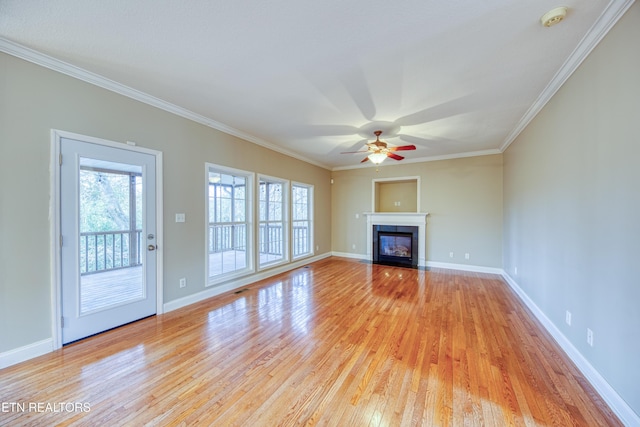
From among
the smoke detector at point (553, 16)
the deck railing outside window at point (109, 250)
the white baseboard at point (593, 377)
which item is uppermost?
the smoke detector at point (553, 16)

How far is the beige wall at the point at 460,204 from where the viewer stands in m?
5.14

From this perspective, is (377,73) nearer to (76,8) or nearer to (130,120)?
(76,8)

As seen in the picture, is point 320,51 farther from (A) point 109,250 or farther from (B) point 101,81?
(A) point 109,250

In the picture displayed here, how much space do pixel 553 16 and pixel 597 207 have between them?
142cm

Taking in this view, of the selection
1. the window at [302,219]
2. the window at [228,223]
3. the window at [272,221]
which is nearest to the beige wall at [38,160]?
the window at [228,223]

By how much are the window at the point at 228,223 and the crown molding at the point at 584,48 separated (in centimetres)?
421

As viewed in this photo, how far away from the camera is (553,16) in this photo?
5.32 ft

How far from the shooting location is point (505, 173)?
15.9 ft

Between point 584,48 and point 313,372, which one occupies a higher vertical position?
point 584,48

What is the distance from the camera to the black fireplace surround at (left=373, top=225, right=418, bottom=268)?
5.86 meters

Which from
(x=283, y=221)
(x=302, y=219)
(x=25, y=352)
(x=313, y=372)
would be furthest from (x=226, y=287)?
(x=302, y=219)

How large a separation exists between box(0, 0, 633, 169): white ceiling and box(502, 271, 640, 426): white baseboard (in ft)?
8.28

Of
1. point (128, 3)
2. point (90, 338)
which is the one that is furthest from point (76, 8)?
point (90, 338)

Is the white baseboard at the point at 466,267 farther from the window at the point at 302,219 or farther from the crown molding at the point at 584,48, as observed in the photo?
the crown molding at the point at 584,48
